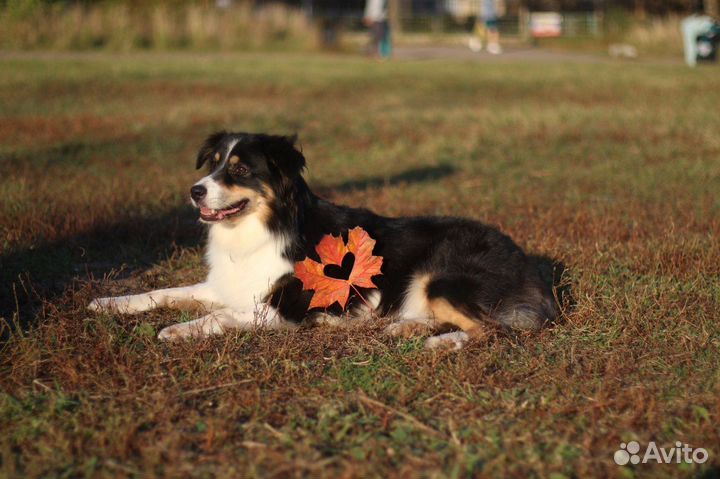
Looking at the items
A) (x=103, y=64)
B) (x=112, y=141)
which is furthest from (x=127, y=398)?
(x=103, y=64)

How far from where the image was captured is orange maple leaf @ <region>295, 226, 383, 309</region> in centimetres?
455

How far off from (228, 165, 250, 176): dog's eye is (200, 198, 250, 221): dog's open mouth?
0.15 meters

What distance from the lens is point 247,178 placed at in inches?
179

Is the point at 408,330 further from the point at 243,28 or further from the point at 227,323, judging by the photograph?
the point at 243,28

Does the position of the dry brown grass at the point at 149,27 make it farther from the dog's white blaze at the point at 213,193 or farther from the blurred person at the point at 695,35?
the dog's white blaze at the point at 213,193

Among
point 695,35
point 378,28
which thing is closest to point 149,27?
point 378,28

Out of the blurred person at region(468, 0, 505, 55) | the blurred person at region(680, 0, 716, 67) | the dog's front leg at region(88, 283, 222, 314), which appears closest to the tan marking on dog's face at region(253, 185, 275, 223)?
the dog's front leg at region(88, 283, 222, 314)

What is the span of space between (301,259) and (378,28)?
2284 cm

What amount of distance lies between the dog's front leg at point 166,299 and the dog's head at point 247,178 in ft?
1.68

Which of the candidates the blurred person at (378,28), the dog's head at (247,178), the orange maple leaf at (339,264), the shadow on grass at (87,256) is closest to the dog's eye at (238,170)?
the dog's head at (247,178)

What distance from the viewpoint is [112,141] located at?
1099 centimetres

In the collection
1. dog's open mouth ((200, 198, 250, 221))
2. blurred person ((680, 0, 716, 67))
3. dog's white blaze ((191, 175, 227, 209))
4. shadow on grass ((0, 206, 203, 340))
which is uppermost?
blurred person ((680, 0, 716, 67))

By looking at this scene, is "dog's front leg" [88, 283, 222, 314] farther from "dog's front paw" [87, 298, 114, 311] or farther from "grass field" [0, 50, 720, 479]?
"grass field" [0, 50, 720, 479]

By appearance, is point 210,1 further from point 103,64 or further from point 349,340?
point 349,340
